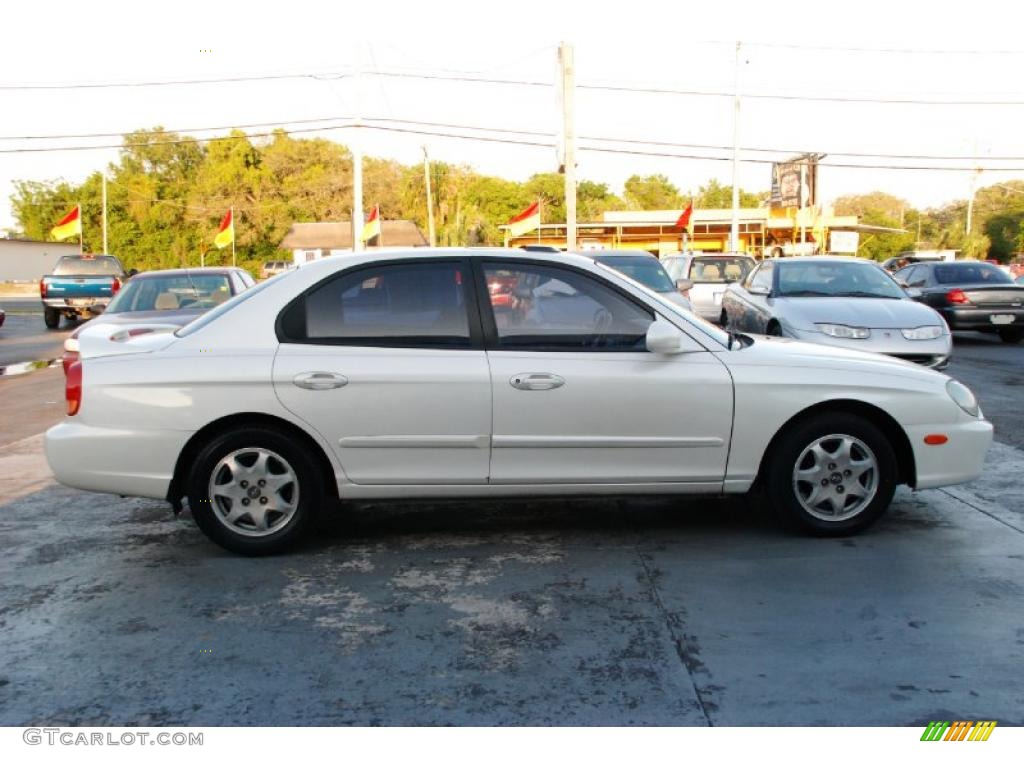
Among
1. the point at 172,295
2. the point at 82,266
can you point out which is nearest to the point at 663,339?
the point at 172,295

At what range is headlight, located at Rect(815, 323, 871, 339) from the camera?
32.3ft

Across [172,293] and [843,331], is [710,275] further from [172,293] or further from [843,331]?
[172,293]

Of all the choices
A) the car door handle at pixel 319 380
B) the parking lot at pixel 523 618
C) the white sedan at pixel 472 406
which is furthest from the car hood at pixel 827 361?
the car door handle at pixel 319 380

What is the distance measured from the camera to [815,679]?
349cm

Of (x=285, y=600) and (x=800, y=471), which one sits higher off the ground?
(x=800, y=471)

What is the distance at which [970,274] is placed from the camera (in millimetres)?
17219

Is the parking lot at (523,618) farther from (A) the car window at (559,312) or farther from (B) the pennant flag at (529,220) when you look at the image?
(B) the pennant flag at (529,220)

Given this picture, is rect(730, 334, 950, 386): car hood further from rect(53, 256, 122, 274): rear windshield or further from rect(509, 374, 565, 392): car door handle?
rect(53, 256, 122, 274): rear windshield

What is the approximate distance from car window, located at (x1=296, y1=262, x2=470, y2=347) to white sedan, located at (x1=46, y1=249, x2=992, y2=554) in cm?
1

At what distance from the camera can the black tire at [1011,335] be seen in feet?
55.1

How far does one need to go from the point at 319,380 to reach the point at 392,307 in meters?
0.55

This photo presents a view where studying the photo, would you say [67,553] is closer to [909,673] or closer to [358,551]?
[358,551]

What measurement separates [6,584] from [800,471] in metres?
4.01
